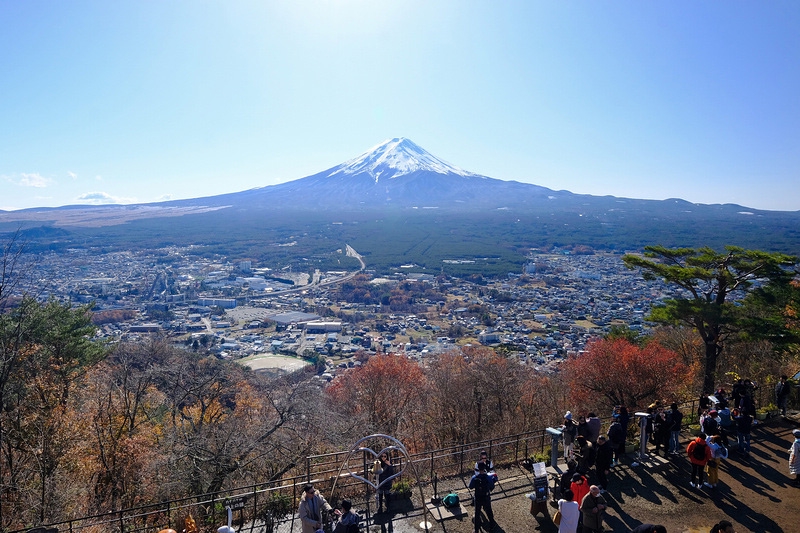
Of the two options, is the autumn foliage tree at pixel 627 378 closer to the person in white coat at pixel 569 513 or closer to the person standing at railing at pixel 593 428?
the person standing at railing at pixel 593 428

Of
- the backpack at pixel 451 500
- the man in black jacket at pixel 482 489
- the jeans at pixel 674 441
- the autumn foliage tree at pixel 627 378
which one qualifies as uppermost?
the man in black jacket at pixel 482 489

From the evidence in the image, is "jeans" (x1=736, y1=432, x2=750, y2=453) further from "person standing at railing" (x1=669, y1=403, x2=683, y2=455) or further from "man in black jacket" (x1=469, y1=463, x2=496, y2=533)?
"man in black jacket" (x1=469, y1=463, x2=496, y2=533)

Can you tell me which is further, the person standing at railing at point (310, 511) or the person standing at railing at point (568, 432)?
the person standing at railing at point (568, 432)

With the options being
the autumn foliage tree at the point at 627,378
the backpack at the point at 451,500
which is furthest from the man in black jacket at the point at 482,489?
the autumn foliage tree at the point at 627,378

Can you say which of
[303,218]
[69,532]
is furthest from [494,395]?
[303,218]

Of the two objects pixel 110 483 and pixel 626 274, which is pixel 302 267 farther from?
pixel 110 483

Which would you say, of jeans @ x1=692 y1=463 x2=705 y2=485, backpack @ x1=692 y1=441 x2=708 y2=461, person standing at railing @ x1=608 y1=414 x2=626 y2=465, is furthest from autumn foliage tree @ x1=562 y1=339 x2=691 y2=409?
backpack @ x1=692 y1=441 x2=708 y2=461

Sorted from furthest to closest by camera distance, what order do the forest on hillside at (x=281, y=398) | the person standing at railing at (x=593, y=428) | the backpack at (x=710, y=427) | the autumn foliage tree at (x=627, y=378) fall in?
the autumn foliage tree at (x=627, y=378) → the forest on hillside at (x=281, y=398) → the backpack at (x=710, y=427) → the person standing at railing at (x=593, y=428)
